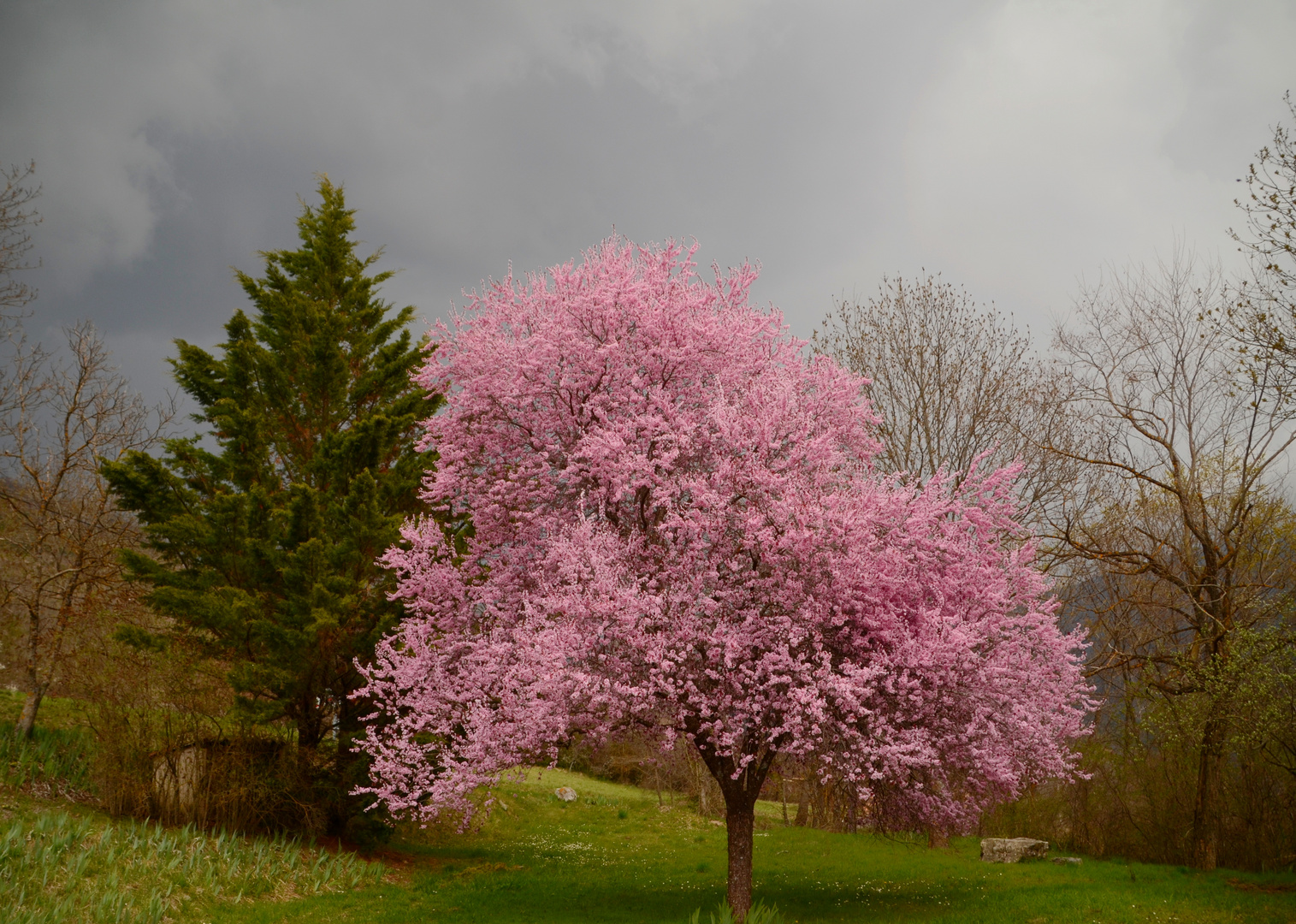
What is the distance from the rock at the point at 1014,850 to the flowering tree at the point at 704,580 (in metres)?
8.81

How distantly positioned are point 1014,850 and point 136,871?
19.4 m

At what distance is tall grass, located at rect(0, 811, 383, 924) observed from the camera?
942cm

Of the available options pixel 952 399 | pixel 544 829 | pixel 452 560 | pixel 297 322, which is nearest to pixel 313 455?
pixel 297 322

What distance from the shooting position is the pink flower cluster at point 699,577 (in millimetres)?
10734

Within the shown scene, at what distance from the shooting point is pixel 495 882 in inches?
593

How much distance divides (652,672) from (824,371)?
6021 millimetres

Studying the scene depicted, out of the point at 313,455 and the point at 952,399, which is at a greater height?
the point at 952,399

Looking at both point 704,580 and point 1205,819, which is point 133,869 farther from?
point 1205,819

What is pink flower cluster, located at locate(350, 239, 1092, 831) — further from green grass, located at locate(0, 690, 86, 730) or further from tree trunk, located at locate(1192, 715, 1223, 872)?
green grass, located at locate(0, 690, 86, 730)

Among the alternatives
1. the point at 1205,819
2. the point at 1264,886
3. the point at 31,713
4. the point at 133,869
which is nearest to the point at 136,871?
the point at 133,869

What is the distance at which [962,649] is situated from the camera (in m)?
10.7

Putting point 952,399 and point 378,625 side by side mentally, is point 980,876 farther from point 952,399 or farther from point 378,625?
point 378,625

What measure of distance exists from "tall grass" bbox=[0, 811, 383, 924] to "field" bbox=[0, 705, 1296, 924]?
0.03m

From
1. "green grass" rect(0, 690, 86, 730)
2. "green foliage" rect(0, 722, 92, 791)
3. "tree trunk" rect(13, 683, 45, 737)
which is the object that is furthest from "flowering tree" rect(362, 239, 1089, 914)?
"green grass" rect(0, 690, 86, 730)
